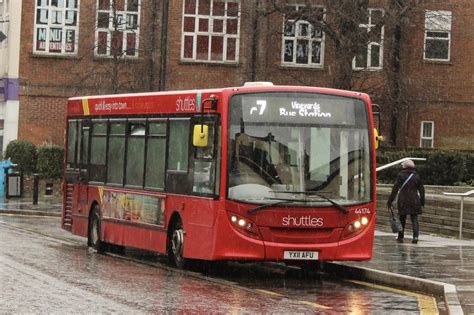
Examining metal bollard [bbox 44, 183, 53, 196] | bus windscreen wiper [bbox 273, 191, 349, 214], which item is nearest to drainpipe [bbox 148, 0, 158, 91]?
metal bollard [bbox 44, 183, 53, 196]

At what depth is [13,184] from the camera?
3906 centimetres

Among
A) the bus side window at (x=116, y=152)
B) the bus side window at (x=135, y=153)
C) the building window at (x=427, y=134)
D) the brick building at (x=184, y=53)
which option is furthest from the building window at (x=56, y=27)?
the bus side window at (x=135, y=153)

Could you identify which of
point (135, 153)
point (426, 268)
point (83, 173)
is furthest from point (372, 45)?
point (426, 268)

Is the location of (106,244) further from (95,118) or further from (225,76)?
(225,76)

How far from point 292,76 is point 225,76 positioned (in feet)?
7.90

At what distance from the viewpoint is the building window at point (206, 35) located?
43.4 m

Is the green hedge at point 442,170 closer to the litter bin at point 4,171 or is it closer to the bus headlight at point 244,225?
the litter bin at point 4,171

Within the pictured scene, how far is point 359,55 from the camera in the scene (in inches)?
1633

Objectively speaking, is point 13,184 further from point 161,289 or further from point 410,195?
point 161,289

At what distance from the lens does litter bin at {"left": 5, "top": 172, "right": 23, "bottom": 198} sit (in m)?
39.0

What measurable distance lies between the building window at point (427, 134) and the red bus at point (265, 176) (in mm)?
27012

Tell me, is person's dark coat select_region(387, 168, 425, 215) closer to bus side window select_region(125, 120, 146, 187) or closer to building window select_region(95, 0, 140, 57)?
bus side window select_region(125, 120, 146, 187)

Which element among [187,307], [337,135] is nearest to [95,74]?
[337,135]

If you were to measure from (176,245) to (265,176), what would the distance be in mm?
2145
